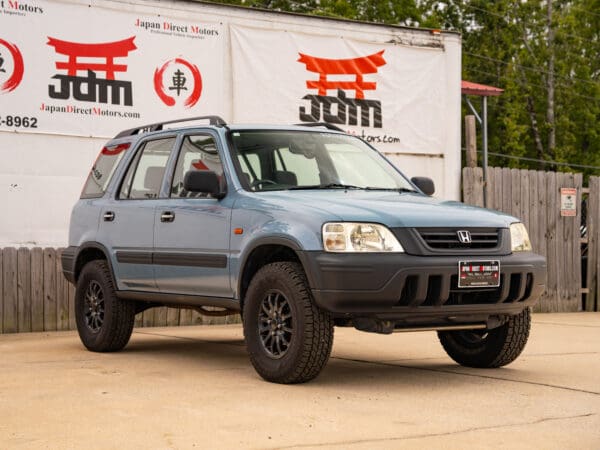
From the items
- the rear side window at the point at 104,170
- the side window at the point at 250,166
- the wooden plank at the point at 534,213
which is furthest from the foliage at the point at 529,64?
the side window at the point at 250,166

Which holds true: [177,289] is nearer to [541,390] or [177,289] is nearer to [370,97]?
[541,390]

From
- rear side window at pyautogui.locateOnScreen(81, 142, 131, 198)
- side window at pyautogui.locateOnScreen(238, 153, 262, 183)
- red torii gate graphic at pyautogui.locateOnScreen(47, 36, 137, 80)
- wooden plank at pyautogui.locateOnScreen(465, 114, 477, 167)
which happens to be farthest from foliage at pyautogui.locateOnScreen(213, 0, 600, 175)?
side window at pyautogui.locateOnScreen(238, 153, 262, 183)

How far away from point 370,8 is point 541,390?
1680 inches

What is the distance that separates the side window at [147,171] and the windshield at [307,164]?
916 millimetres

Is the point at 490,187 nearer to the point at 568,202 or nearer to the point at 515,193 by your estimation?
the point at 515,193

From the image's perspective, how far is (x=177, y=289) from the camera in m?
8.77

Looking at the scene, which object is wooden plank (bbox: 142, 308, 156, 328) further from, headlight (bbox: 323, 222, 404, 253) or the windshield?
headlight (bbox: 323, 222, 404, 253)

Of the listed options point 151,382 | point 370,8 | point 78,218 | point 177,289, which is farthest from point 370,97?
point 370,8

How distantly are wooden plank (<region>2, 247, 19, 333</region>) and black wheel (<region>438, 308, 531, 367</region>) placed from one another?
17.7 feet

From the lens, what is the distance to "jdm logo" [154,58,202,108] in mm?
13430

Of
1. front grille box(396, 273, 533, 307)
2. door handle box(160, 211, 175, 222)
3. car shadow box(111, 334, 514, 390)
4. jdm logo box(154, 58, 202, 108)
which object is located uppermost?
jdm logo box(154, 58, 202, 108)

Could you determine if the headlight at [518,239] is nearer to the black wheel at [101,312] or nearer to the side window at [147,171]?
the side window at [147,171]

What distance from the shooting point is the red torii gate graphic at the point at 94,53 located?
1270cm

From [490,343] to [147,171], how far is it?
329 centimetres
